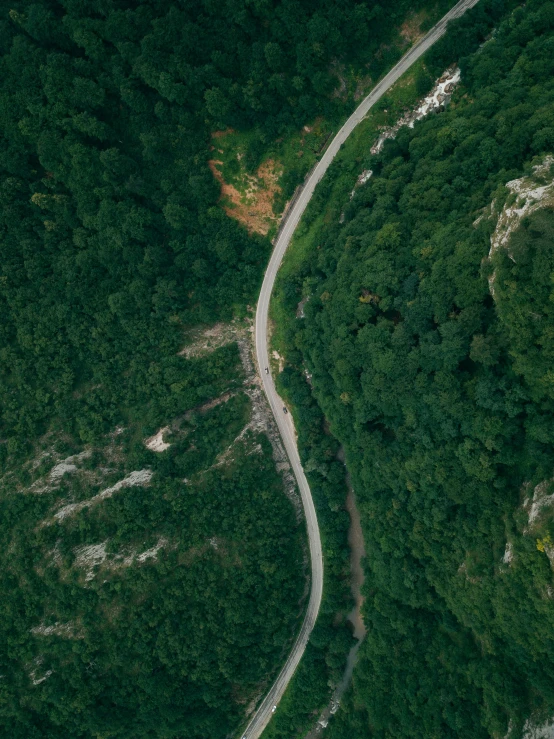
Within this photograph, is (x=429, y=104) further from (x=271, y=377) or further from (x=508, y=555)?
(x=508, y=555)

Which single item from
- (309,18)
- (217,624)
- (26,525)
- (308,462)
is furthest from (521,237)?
(26,525)

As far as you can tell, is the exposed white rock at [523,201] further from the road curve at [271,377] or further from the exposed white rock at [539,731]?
the exposed white rock at [539,731]

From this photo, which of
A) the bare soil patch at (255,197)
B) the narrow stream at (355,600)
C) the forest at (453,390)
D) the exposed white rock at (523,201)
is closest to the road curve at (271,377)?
the bare soil patch at (255,197)

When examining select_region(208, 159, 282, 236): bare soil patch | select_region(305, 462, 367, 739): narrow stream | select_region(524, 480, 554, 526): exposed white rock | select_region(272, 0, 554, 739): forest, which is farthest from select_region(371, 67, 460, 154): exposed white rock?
select_region(524, 480, 554, 526): exposed white rock

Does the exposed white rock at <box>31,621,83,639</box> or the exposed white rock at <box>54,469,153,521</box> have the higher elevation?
the exposed white rock at <box>54,469,153,521</box>

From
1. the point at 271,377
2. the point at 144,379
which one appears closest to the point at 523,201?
the point at 271,377

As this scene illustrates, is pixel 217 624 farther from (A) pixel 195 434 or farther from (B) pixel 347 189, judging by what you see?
(B) pixel 347 189

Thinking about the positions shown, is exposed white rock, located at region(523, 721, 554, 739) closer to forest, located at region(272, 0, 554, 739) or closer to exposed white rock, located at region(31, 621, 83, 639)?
forest, located at region(272, 0, 554, 739)
